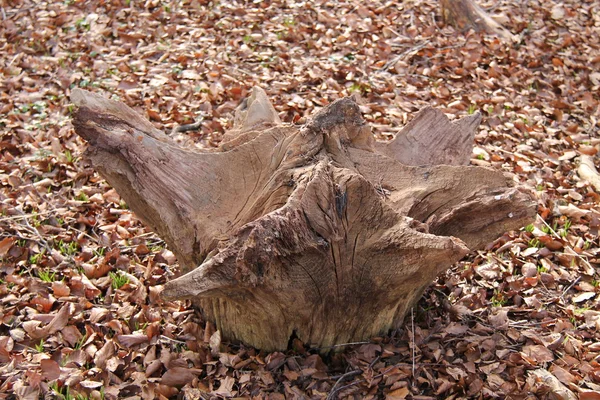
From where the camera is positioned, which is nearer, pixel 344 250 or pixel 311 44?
pixel 344 250

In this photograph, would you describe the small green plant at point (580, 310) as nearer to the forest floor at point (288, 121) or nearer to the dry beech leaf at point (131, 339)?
the forest floor at point (288, 121)

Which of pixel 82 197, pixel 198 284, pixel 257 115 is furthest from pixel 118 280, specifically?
pixel 198 284

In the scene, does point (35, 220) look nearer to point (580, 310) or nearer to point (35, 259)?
point (35, 259)

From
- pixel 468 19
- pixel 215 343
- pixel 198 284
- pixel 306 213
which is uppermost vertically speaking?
pixel 306 213

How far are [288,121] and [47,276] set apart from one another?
231 cm

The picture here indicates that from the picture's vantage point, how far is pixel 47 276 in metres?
3.31

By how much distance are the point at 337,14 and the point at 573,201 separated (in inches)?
138

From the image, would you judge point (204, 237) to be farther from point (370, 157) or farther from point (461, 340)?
point (461, 340)

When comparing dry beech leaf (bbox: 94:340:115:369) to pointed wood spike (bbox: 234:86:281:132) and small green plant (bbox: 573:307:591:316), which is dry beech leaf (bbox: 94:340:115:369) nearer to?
pointed wood spike (bbox: 234:86:281:132)

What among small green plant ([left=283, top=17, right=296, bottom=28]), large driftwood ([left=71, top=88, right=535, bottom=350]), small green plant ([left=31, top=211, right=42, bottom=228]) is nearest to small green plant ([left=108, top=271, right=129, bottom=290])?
large driftwood ([left=71, top=88, right=535, bottom=350])

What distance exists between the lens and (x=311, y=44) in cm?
588

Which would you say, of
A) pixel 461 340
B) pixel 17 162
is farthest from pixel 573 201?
pixel 17 162

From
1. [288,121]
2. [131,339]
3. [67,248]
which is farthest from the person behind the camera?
[288,121]

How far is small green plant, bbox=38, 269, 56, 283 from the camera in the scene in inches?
130
